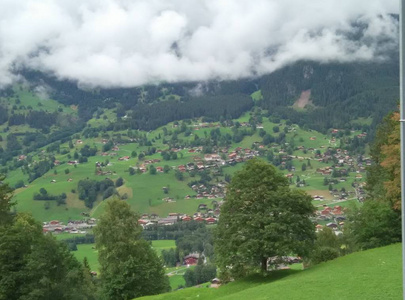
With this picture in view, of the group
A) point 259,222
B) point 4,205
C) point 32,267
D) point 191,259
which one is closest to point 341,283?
point 259,222

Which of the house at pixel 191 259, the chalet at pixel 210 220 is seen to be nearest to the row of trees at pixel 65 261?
the house at pixel 191 259

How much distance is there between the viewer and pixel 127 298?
4066 centimetres

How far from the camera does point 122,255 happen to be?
41125mm

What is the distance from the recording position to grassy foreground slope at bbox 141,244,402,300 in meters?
23.8

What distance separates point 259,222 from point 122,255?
1326 cm

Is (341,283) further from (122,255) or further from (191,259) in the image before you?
(191,259)

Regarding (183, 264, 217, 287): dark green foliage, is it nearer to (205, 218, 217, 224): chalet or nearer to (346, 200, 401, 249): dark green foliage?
(346, 200, 401, 249): dark green foliage

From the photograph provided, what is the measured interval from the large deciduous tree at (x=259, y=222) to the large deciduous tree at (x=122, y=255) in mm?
7695

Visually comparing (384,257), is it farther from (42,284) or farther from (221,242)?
(42,284)

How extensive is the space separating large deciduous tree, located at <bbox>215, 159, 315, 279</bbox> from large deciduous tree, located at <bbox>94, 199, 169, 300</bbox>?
303 inches

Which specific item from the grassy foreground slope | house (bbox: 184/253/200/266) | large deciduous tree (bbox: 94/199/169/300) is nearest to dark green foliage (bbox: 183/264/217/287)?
house (bbox: 184/253/200/266)

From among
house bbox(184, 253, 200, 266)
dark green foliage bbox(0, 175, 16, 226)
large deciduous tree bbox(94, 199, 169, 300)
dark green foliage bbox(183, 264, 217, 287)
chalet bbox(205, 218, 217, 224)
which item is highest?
dark green foliage bbox(0, 175, 16, 226)

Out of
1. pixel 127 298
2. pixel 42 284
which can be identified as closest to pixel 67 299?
pixel 42 284

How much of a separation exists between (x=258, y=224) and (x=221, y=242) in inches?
144
